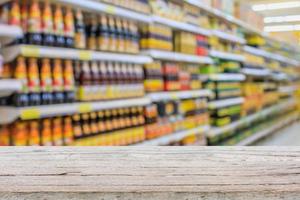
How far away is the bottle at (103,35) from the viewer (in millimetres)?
3037

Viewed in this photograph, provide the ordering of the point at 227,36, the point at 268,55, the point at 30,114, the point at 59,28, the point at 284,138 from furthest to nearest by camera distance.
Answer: the point at 268,55
the point at 284,138
the point at 227,36
the point at 59,28
the point at 30,114

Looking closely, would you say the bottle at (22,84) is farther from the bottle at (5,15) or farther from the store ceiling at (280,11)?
the store ceiling at (280,11)

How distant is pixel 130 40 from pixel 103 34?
1.27 feet

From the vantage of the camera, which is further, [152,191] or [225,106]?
[225,106]

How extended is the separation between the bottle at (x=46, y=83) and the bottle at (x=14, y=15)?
0.94ft

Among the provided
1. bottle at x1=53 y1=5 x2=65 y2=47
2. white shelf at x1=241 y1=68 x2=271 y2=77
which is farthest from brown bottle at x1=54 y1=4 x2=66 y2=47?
white shelf at x1=241 y1=68 x2=271 y2=77

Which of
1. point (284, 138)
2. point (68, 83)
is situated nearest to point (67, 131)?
point (68, 83)

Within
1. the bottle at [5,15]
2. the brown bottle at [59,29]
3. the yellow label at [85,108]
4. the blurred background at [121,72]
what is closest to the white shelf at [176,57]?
the blurred background at [121,72]

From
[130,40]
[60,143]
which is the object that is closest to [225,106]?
[130,40]

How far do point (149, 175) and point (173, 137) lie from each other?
3.50m

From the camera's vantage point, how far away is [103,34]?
305 cm

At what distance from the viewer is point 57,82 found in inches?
101

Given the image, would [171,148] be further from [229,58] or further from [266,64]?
[266,64]

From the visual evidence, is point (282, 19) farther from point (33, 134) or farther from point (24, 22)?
point (33, 134)
